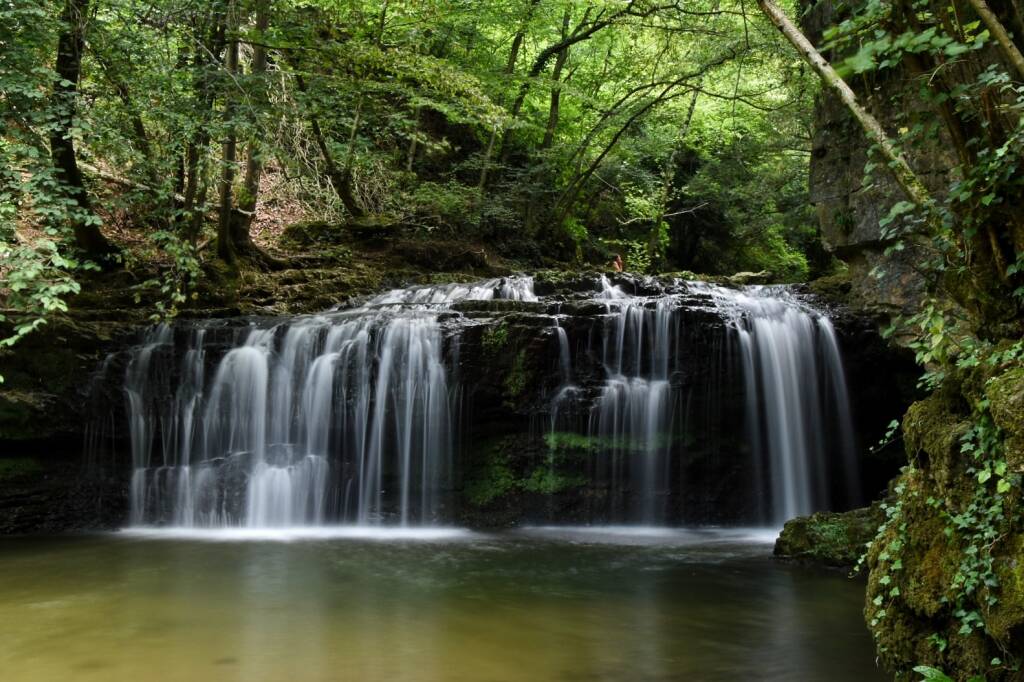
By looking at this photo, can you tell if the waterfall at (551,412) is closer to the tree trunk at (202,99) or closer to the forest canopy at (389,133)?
the forest canopy at (389,133)

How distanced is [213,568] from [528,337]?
4.87m

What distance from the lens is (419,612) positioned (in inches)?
246

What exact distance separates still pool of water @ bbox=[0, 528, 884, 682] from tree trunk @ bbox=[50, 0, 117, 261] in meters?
3.85

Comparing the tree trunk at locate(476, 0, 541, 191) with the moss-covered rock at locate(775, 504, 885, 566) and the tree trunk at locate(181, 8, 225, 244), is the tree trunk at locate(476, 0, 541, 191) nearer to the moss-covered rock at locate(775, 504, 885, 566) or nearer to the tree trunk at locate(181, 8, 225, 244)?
the tree trunk at locate(181, 8, 225, 244)

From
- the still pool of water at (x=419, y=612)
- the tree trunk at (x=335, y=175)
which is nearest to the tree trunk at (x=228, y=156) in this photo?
the tree trunk at (x=335, y=175)

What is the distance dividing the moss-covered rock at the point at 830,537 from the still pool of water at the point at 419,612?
0.26 meters

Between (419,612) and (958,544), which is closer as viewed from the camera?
(958,544)

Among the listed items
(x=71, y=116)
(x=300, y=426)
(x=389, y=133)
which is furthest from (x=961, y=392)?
(x=389, y=133)

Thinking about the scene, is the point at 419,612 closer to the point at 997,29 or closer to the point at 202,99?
the point at 997,29

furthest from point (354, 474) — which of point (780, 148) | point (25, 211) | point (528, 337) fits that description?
point (780, 148)

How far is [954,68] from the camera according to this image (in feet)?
14.9

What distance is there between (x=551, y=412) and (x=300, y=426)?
11.2 feet

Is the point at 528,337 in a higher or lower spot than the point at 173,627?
higher

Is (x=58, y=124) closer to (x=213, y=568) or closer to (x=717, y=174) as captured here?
(x=213, y=568)
